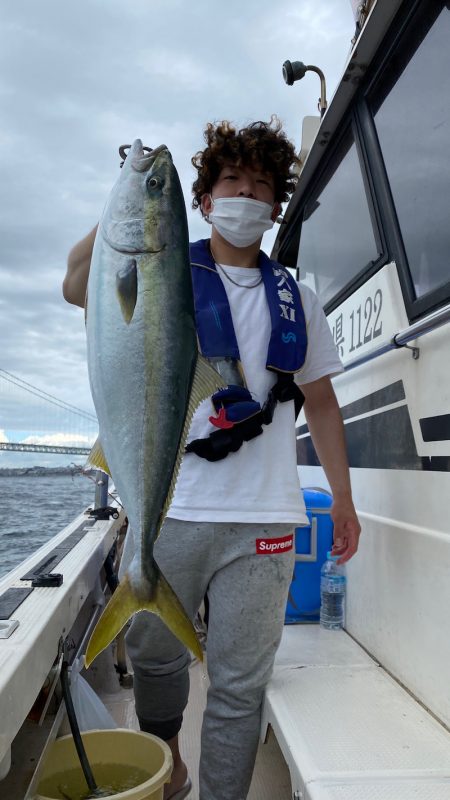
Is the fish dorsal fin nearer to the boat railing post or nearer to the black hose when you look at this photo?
the black hose

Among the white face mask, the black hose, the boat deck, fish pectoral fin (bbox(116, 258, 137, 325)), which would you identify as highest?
the white face mask

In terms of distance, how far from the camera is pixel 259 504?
6.61 ft

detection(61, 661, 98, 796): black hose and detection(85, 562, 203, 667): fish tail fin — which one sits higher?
detection(85, 562, 203, 667): fish tail fin

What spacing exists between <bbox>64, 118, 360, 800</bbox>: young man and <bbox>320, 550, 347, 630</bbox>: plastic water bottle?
1043 millimetres

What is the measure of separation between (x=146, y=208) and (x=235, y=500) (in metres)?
0.93

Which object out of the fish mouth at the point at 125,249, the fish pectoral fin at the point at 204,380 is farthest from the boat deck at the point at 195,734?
the fish mouth at the point at 125,249

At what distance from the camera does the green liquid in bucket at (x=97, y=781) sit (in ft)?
7.06

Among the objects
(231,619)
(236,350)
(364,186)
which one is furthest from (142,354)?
(364,186)

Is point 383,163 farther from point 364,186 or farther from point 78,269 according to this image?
point 78,269

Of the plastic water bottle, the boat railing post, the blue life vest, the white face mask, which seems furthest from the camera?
the boat railing post

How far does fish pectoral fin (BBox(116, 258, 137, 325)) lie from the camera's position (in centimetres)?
156

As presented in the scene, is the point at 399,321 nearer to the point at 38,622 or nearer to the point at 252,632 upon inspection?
the point at 252,632

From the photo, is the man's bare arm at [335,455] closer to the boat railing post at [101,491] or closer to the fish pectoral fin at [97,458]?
the fish pectoral fin at [97,458]

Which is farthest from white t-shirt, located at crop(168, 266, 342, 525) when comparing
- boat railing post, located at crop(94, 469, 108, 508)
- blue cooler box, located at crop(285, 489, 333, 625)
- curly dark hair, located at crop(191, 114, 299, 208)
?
boat railing post, located at crop(94, 469, 108, 508)
